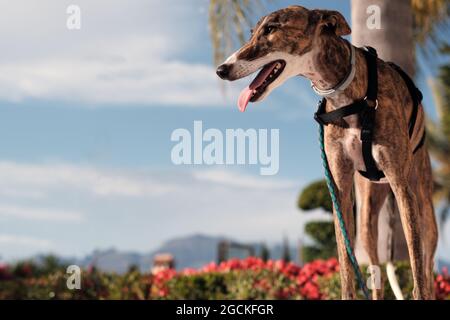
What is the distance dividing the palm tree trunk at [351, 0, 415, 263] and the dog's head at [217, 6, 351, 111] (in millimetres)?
3168

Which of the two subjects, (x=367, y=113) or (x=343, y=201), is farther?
(x=343, y=201)

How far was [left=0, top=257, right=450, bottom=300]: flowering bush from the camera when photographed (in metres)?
7.13

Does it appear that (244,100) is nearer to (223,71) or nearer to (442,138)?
(223,71)

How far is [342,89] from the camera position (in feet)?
10.1

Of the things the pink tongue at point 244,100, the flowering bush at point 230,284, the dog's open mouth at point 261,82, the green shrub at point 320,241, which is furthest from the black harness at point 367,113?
the green shrub at point 320,241

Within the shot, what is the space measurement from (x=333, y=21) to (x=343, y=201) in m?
1.02

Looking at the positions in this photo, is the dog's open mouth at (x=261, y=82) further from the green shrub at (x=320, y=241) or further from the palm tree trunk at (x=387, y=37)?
the green shrub at (x=320, y=241)

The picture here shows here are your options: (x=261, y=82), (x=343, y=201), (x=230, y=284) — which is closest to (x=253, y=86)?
(x=261, y=82)

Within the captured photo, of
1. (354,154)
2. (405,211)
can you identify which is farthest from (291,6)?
(405,211)

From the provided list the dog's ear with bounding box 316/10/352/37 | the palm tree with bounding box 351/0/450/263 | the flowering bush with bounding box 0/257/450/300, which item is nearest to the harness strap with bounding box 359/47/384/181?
the dog's ear with bounding box 316/10/352/37

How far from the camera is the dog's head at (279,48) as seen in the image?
2.78 meters

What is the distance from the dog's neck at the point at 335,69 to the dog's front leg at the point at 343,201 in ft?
0.94
